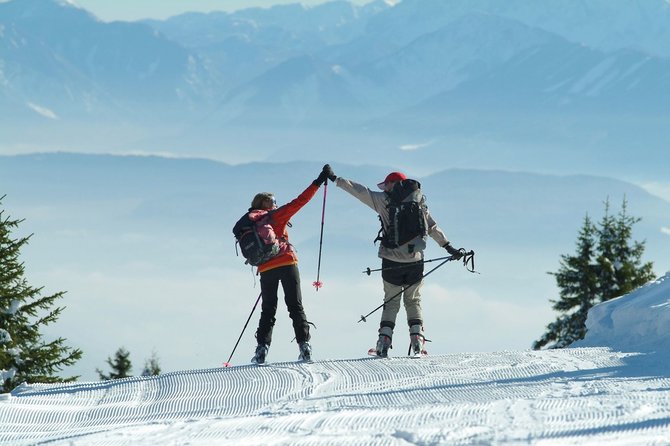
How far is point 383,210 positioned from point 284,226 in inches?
41.0

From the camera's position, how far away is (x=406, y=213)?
35.2ft

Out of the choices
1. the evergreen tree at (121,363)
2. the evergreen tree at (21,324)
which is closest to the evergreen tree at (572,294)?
the evergreen tree at (21,324)

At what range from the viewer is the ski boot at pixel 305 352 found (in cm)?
1112

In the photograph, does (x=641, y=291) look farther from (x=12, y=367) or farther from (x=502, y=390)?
(x=12, y=367)

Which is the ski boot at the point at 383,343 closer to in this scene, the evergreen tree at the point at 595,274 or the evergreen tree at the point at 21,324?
the evergreen tree at the point at 21,324

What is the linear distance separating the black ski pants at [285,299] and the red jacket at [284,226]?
6cm

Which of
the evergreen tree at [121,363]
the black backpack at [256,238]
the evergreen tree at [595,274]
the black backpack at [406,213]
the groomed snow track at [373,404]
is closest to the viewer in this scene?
the groomed snow track at [373,404]

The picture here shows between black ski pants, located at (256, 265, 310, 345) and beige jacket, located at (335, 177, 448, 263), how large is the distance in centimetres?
98

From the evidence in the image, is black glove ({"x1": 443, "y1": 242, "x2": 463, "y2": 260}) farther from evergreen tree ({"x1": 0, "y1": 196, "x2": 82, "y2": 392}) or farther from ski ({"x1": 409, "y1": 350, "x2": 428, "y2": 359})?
evergreen tree ({"x1": 0, "y1": 196, "x2": 82, "y2": 392})

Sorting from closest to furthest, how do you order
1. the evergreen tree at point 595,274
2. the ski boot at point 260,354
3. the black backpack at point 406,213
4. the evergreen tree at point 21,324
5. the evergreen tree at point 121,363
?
→ 1. the black backpack at point 406,213
2. the ski boot at point 260,354
3. the evergreen tree at point 21,324
4. the evergreen tree at point 595,274
5. the evergreen tree at point 121,363

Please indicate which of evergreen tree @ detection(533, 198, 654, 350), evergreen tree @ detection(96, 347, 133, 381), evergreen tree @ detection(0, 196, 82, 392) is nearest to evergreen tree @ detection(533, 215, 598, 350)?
evergreen tree @ detection(533, 198, 654, 350)

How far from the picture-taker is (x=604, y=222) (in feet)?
93.0

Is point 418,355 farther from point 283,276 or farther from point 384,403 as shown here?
point 384,403

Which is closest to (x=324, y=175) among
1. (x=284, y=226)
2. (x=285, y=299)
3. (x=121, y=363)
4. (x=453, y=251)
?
(x=284, y=226)
